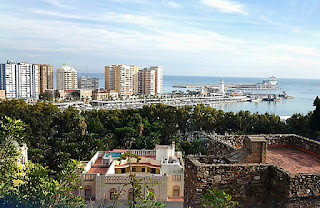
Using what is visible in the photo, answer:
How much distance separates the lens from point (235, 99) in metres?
108

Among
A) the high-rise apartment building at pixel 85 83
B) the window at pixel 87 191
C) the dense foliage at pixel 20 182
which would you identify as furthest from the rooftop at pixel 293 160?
the high-rise apartment building at pixel 85 83

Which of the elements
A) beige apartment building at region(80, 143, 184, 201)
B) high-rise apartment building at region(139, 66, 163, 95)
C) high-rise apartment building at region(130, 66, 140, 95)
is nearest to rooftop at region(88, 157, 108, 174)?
beige apartment building at region(80, 143, 184, 201)

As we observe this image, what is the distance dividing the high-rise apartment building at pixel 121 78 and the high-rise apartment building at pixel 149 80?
2759 mm

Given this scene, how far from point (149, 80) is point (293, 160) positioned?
318 ft

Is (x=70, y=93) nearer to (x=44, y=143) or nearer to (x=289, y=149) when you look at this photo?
(x=44, y=143)

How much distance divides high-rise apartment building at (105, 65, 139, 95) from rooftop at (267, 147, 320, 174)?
8902 cm

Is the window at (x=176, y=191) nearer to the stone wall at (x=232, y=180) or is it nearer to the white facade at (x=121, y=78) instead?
the stone wall at (x=232, y=180)

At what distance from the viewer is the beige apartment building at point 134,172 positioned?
17125 millimetres

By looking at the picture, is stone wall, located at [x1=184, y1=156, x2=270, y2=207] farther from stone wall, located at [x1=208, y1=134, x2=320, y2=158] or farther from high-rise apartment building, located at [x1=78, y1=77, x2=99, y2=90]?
high-rise apartment building, located at [x1=78, y1=77, x2=99, y2=90]

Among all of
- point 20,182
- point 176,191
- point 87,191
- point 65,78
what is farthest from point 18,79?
point 20,182

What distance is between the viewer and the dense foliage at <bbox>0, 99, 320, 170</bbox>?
25250mm

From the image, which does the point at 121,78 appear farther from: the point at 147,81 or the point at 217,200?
the point at 217,200

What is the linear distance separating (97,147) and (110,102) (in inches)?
2149

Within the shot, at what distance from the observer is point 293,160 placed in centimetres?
575
